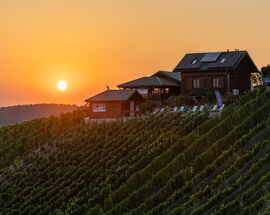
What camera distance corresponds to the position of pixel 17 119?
633ft

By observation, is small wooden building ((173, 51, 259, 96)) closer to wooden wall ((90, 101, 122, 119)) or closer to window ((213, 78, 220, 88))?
window ((213, 78, 220, 88))

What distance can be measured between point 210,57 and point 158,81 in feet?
24.4

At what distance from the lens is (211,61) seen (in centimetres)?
6372

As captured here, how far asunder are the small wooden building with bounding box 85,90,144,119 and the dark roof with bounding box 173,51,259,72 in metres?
8.82

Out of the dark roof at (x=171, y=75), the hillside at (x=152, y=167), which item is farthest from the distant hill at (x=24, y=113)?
the hillside at (x=152, y=167)

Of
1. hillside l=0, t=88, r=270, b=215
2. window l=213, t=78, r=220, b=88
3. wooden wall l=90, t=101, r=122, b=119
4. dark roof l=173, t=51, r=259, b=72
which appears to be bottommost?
hillside l=0, t=88, r=270, b=215

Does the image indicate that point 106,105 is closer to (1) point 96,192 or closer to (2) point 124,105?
(2) point 124,105

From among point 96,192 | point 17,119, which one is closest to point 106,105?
point 96,192

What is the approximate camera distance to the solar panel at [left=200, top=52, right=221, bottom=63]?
64106 mm

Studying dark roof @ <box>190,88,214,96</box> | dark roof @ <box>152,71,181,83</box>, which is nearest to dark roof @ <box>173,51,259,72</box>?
dark roof @ <box>190,88,214,96</box>

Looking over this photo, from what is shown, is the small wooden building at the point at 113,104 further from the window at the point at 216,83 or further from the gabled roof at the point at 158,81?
the window at the point at 216,83

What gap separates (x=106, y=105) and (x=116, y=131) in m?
8.46

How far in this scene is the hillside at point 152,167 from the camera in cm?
2952

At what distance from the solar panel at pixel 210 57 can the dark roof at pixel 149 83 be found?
539 centimetres
